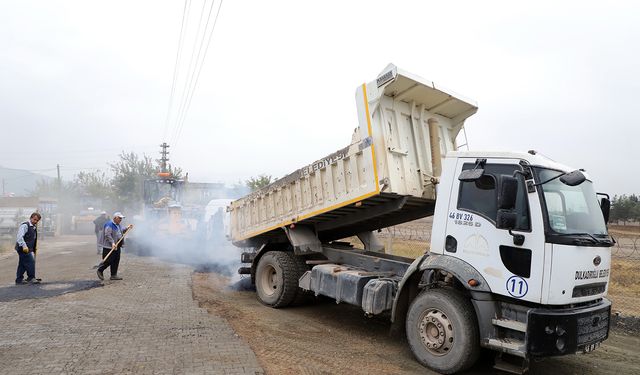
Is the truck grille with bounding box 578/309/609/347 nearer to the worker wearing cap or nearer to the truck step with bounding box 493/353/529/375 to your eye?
the truck step with bounding box 493/353/529/375

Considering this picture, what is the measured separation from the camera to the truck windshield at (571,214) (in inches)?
169

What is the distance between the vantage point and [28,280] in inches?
362

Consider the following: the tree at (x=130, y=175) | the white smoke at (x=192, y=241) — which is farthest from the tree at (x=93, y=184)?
the white smoke at (x=192, y=241)

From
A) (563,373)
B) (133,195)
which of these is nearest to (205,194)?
(563,373)

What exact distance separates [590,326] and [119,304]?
6.67 metres

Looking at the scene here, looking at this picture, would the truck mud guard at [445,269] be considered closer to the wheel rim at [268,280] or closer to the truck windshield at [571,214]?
the truck windshield at [571,214]

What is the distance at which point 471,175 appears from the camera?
15.4 ft

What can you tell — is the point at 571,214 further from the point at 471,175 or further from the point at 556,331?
the point at 556,331

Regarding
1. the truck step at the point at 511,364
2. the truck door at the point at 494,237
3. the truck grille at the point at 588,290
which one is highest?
the truck door at the point at 494,237

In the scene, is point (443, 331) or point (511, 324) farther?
point (443, 331)

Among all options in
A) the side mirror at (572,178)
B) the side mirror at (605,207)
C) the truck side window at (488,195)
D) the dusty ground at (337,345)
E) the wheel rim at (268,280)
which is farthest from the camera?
the wheel rim at (268,280)

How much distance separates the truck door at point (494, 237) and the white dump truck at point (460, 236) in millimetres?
11

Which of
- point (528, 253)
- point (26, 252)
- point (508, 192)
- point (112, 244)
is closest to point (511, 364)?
point (528, 253)

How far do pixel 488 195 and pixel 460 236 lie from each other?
54 cm
